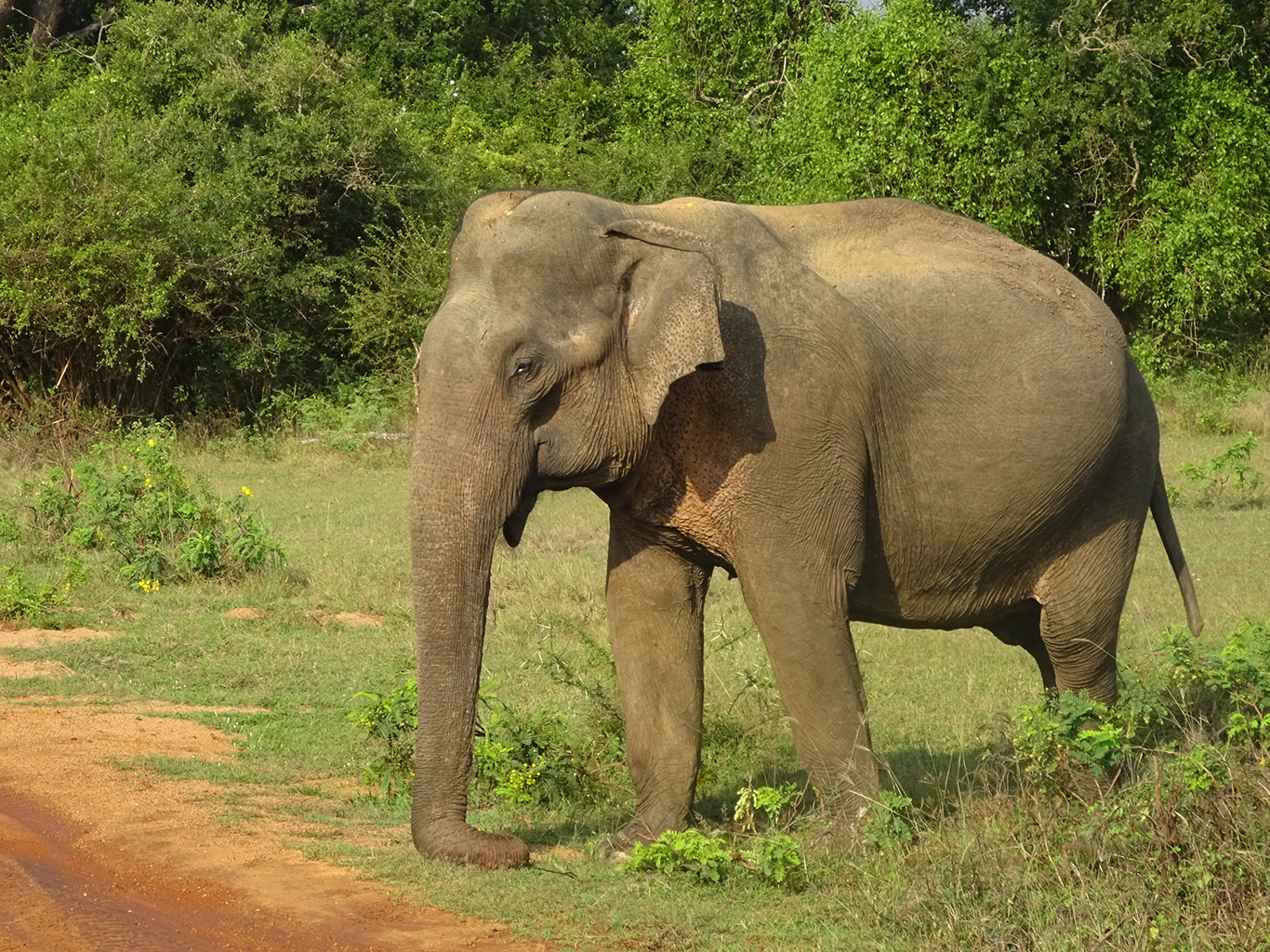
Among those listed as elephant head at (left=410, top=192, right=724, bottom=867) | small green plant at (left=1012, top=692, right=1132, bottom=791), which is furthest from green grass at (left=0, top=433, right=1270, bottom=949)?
elephant head at (left=410, top=192, right=724, bottom=867)

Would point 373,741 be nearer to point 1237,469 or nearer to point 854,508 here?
point 854,508

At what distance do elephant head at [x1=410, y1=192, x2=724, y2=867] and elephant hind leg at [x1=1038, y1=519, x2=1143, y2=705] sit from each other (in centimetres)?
209

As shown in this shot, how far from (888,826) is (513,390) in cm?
192

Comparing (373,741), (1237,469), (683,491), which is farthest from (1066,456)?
(1237,469)

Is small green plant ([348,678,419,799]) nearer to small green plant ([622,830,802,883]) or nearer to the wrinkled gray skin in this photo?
the wrinkled gray skin

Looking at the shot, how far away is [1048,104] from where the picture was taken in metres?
20.9

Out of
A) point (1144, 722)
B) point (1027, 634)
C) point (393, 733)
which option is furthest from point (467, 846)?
point (1027, 634)

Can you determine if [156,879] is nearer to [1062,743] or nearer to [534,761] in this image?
[534,761]

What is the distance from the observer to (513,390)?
5.04m

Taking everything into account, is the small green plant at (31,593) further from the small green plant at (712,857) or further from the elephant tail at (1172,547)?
the elephant tail at (1172,547)

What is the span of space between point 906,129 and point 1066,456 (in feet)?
51.0

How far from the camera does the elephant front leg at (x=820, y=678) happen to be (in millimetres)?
5457

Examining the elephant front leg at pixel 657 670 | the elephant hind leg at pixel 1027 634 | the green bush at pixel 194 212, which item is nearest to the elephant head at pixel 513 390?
the elephant front leg at pixel 657 670

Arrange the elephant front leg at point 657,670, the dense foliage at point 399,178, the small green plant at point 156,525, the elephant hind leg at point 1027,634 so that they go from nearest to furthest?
the elephant front leg at point 657,670, the elephant hind leg at point 1027,634, the small green plant at point 156,525, the dense foliage at point 399,178
